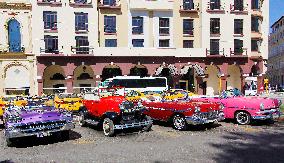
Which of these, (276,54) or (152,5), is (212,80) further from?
(276,54)

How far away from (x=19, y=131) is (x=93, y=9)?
27977 millimetres

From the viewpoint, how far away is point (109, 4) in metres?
36.8

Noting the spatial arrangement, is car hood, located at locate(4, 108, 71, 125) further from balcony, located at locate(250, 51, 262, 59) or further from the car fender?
balcony, located at locate(250, 51, 262, 59)

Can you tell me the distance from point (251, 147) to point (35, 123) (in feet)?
24.1

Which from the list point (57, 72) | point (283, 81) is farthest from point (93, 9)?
point (283, 81)

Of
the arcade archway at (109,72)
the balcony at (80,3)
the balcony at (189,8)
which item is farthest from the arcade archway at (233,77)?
the balcony at (80,3)

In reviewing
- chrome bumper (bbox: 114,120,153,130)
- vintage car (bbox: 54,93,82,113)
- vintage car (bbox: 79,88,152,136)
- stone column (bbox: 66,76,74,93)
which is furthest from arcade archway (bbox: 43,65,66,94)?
chrome bumper (bbox: 114,120,153,130)

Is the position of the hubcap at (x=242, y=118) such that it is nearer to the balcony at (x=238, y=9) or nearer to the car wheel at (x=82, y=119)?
the car wheel at (x=82, y=119)

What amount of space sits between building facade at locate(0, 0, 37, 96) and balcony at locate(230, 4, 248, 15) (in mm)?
25945

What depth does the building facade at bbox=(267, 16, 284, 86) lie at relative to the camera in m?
73.8

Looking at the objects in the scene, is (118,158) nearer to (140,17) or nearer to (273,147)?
(273,147)

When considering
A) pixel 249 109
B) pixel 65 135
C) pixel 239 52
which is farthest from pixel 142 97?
pixel 239 52

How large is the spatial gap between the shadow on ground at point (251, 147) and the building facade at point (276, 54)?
224ft

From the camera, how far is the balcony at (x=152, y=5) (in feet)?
120
